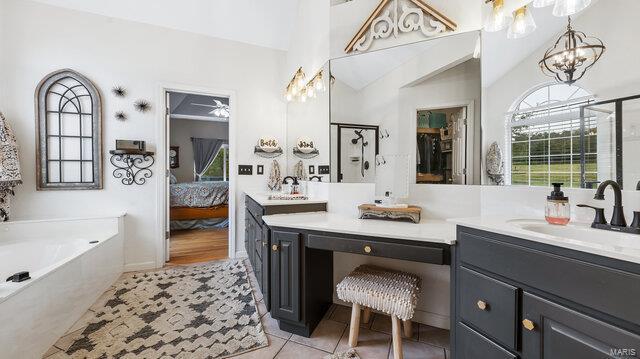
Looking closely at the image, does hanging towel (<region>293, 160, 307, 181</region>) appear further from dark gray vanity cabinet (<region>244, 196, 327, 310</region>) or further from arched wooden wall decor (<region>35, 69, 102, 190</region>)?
arched wooden wall decor (<region>35, 69, 102, 190</region>)

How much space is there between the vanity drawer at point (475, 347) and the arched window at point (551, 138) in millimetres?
859

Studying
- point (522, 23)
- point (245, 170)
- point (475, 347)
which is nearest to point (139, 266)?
point (245, 170)

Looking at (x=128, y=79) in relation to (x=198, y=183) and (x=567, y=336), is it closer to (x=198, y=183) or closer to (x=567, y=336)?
(x=198, y=183)

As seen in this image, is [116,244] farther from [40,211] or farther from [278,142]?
[278,142]

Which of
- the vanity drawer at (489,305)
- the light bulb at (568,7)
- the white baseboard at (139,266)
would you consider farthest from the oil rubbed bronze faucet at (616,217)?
the white baseboard at (139,266)

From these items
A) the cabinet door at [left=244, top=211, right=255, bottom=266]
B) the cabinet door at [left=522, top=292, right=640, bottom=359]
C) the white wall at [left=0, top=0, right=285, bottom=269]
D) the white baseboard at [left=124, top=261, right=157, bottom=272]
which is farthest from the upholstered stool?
the white baseboard at [left=124, top=261, right=157, bottom=272]

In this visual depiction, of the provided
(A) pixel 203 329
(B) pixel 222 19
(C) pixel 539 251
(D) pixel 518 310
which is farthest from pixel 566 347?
(B) pixel 222 19

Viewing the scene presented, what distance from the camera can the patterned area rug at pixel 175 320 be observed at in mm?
1558

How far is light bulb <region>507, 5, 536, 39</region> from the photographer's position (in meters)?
1.34

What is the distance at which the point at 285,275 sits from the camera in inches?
66.4

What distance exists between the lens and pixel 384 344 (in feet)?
Result: 5.34

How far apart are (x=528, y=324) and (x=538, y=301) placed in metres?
0.10

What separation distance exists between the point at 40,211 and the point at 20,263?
2.26ft

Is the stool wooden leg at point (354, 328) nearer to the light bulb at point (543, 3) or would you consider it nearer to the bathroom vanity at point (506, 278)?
the bathroom vanity at point (506, 278)
